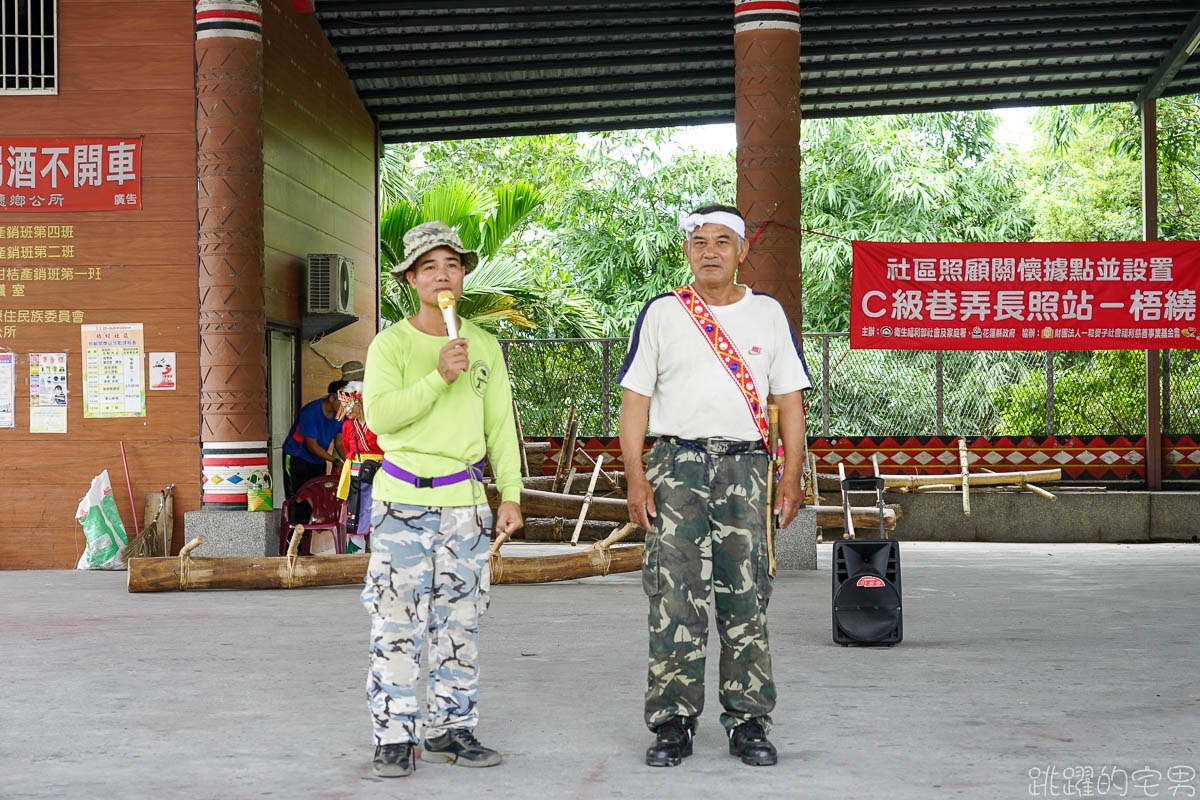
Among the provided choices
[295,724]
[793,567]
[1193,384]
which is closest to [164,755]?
[295,724]

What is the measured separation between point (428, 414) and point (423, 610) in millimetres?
638

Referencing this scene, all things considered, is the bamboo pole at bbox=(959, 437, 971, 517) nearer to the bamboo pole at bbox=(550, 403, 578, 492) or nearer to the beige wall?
the bamboo pole at bbox=(550, 403, 578, 492)

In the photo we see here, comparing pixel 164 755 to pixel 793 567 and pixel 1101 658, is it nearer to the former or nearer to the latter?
pixel 1101 658

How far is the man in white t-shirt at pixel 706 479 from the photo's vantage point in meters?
4.66

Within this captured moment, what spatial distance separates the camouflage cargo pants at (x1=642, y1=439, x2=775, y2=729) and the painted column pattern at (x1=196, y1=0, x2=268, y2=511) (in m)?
6.74

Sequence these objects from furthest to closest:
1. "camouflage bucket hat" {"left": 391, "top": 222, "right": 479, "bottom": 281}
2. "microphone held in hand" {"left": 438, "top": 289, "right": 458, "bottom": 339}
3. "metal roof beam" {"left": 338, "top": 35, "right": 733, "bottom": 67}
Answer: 1. "metal roof beam" {"left": 338, "top": 35, "right": 733, "bottom": 67}
2. "camouflage bucket hat" {"left": 391, "top": 222, "right": 479, "bottom": 281}
3. "microphone held in hand" {"left": 438, "top": 289, "right": 458, "bottom": 339}

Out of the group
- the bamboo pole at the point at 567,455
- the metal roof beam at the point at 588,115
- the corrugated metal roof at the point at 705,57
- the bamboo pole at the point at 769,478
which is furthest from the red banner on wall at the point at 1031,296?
the bamboo pole at the point at 769,478

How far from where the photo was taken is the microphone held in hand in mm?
4453

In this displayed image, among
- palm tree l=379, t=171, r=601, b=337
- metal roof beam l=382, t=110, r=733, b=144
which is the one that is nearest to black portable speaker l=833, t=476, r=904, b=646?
metal roof beam l=382, t=110, r=733, b=144

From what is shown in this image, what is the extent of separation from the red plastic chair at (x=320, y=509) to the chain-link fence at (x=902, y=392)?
504 centimetres

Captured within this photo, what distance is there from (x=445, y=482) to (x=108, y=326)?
7.48m

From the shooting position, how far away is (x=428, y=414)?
457 cm

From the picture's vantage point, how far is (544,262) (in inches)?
1076

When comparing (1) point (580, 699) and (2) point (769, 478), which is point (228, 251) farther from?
(1) point (580, 699)
